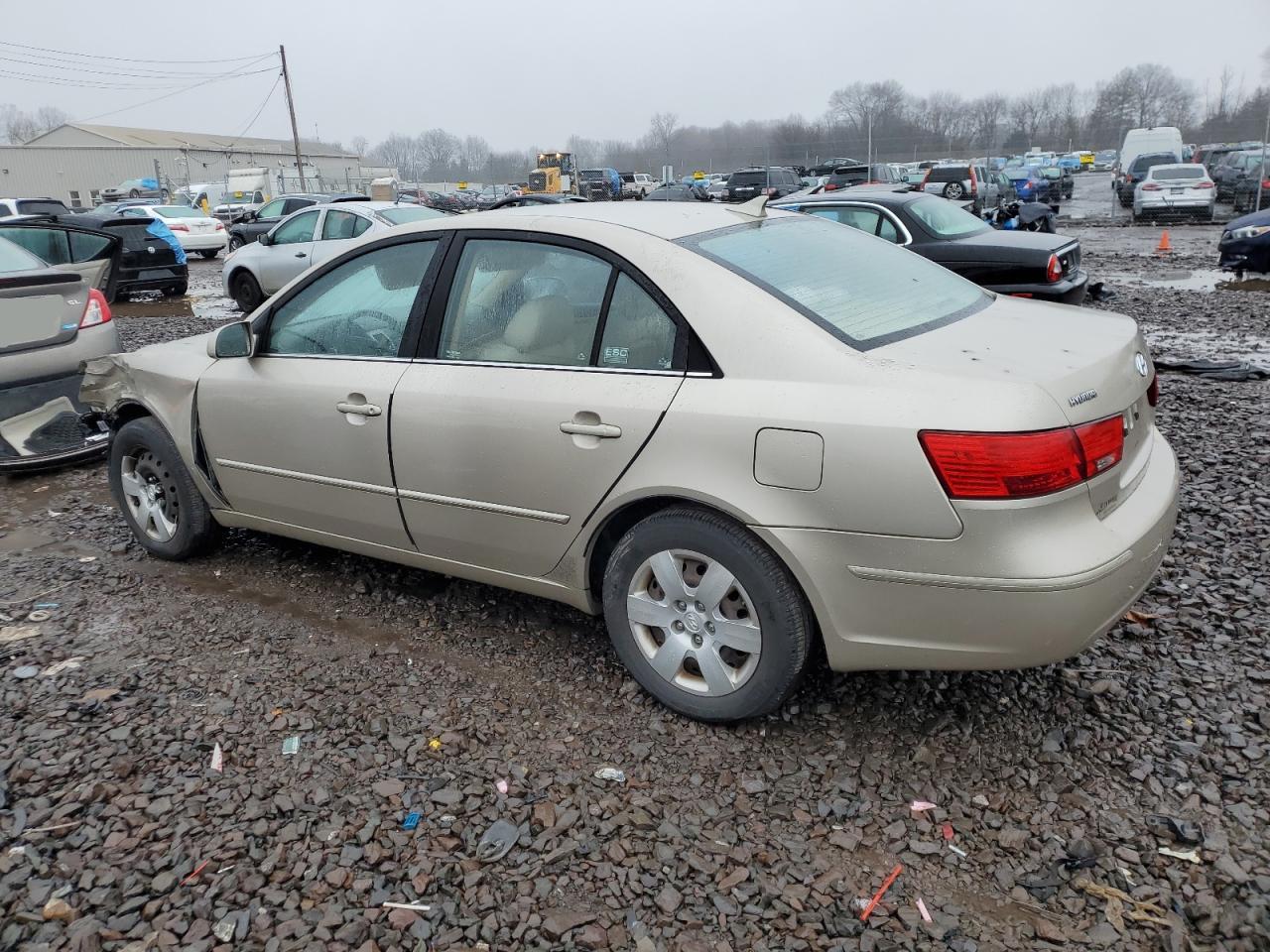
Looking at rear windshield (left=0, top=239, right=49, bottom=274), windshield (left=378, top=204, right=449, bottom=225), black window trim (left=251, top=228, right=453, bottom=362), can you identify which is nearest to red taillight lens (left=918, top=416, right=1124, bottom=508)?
black window trim (left=251, top=228, right=453, bottom=362)

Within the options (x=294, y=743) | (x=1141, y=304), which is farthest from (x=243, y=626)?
(x=1141, y=304)

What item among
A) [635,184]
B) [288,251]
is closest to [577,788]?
[288,251]

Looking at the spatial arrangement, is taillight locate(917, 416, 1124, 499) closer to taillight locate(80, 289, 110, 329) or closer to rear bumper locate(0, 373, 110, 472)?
rear bumper locate(0, 373, 110, 472)

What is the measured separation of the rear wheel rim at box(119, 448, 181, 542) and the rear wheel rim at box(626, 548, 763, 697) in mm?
2585

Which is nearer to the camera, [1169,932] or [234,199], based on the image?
[1169,932]

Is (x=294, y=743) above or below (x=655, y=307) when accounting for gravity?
below

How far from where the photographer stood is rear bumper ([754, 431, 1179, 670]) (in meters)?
2.42

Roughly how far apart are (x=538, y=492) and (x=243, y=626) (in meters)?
1.61

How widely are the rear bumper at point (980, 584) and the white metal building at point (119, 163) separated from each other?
51.1 metres

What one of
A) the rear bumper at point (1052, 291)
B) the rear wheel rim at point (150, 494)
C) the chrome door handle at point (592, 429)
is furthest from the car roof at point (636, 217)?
the rear bumper at point (1052, 291)

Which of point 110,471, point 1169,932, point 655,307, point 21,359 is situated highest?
point 655,307

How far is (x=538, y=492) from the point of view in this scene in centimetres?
311

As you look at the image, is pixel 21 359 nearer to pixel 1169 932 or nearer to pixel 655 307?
pixel 655 307

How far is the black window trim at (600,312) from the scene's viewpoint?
286cm
